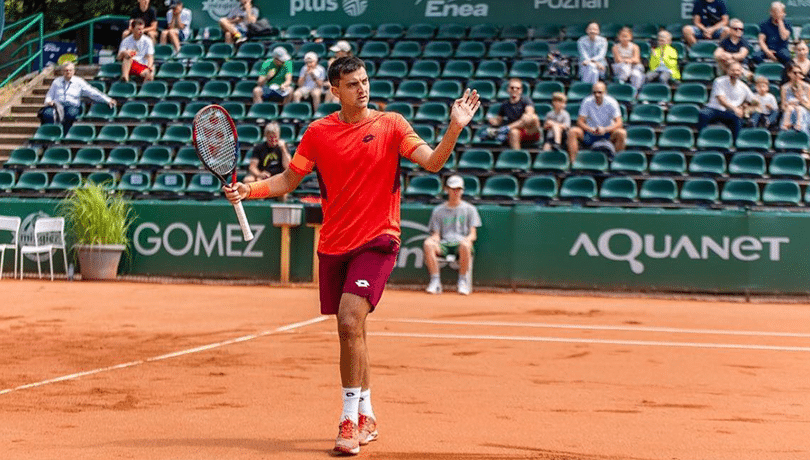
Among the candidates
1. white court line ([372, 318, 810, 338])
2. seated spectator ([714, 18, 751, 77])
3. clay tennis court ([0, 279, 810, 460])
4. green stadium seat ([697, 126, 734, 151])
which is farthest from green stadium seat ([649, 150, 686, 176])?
white court line ([372, 318, 810, 338])

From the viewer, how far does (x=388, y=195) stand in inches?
245

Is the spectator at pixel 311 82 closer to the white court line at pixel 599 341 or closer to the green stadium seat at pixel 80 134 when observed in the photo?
the green stadium seat at pixel 80 134

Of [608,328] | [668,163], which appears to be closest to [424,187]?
[668,163]

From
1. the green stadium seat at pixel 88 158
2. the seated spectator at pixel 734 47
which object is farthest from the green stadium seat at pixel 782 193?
the green stadium seat at pixel 88 158

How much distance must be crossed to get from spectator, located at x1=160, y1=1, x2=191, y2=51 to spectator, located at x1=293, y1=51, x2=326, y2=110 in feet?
14.1

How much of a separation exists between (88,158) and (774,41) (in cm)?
1248

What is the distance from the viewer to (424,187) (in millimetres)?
17891

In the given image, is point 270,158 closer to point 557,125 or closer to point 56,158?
point 557,125

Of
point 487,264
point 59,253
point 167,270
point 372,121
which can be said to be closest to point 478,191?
point 487,264

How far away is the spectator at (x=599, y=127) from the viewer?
1761cm

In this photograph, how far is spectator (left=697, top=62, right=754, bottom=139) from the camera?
17906 millimetres

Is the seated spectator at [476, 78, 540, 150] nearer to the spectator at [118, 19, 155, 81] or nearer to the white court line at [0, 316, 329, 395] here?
the white court line at [0, 316, 329, 395]

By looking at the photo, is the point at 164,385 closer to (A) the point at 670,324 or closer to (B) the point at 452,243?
(A) the point at 670,324

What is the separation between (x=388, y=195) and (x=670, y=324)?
722 centimetres
